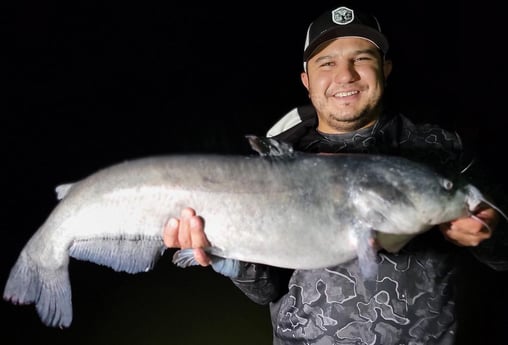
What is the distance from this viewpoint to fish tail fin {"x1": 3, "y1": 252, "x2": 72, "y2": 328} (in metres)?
1.90

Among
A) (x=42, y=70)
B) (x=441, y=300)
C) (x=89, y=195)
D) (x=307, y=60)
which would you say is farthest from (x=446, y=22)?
(x=42, y=70)

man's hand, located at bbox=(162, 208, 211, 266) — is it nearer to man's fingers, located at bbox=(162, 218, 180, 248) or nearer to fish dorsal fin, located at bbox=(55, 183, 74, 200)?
man's fingers, located at bbox=(162, 218, 180, 248)

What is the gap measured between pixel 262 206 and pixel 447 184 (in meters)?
0.80

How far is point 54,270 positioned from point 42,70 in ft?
19.4

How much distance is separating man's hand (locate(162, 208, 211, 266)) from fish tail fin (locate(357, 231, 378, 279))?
70 centimetres

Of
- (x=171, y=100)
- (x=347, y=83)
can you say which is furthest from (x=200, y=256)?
(x=171, y=100)

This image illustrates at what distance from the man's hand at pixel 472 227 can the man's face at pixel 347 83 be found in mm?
861

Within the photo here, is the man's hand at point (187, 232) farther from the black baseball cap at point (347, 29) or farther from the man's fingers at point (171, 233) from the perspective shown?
the black baseball cap at point (347, 29)

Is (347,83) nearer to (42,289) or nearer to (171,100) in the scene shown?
(42,289)

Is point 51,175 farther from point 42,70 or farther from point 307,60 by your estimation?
point 307,60

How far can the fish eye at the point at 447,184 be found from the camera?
1.63 m

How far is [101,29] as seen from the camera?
7.31 m

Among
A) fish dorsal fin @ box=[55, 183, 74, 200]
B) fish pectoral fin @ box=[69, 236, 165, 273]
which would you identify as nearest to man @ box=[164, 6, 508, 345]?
fish pectoral fin @ box=[69, 236, 165, 273]

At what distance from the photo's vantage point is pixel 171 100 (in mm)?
8016
